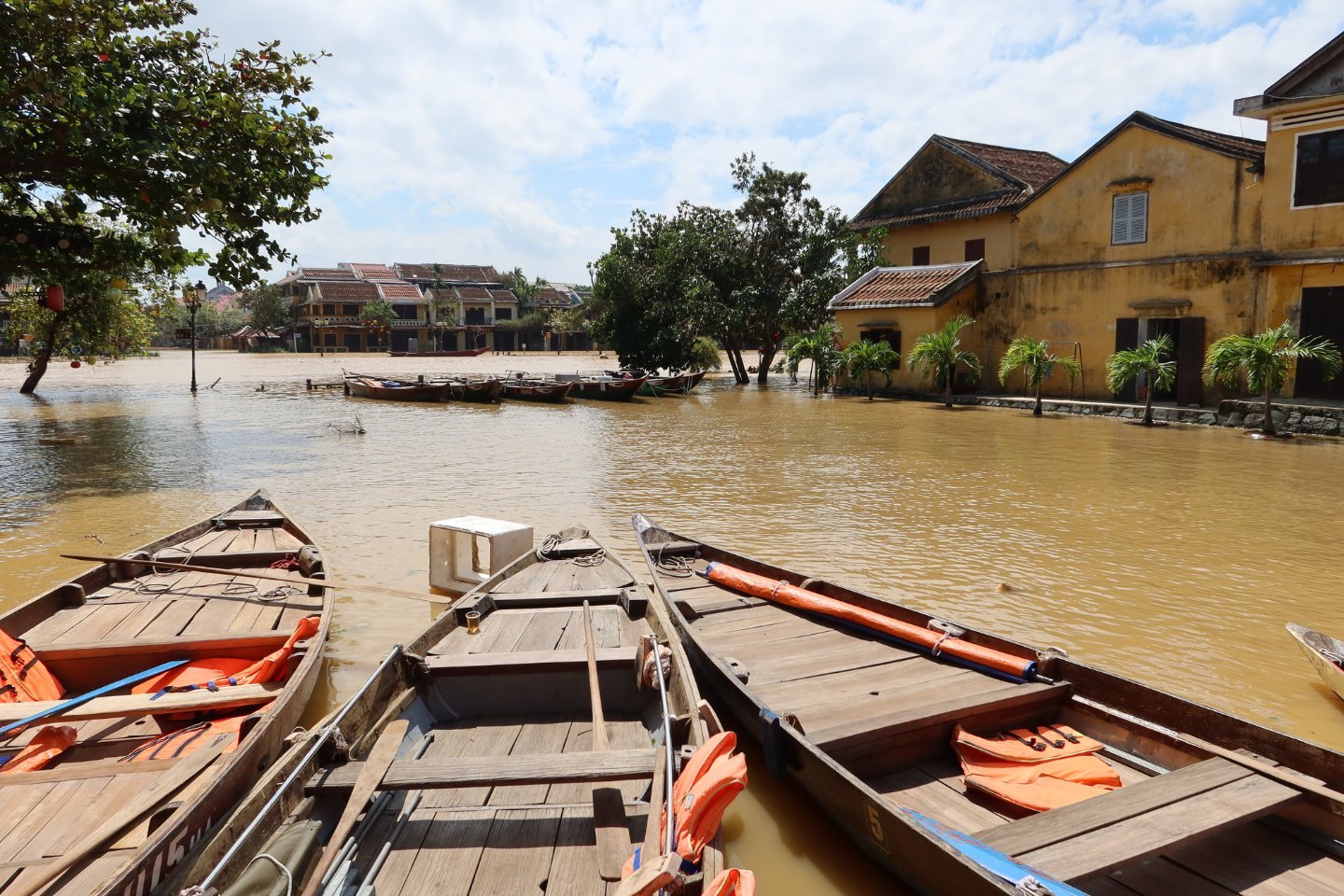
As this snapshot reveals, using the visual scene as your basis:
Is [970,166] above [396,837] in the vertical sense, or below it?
above

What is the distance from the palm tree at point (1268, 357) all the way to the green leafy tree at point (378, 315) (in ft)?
208

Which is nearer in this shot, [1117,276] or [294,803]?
[294,803]

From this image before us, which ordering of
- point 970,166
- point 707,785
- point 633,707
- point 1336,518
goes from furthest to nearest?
1. point 970,166
2. point 1336,518
3. point 633,707
4. point 707,785

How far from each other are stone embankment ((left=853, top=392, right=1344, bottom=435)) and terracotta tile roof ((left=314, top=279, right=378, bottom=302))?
2361 inches

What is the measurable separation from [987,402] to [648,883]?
2493 centimetres

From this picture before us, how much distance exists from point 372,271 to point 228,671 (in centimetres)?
8396

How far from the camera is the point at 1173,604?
7875 mm

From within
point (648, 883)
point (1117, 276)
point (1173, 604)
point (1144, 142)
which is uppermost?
point (1144, 142)

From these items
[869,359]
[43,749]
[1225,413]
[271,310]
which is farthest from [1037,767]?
[271,310]

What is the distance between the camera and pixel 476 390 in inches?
1210

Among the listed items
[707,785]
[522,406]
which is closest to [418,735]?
[707,785]

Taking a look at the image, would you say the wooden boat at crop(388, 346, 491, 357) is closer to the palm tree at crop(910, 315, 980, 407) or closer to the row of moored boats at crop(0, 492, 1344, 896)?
the palm tree at crop(910, 315, 980, 407)

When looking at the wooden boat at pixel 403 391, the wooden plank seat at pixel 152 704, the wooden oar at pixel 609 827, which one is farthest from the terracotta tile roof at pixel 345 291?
the wooden oar at pixel 609 827

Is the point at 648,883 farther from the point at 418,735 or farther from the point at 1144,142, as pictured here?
the point at 1144,142
